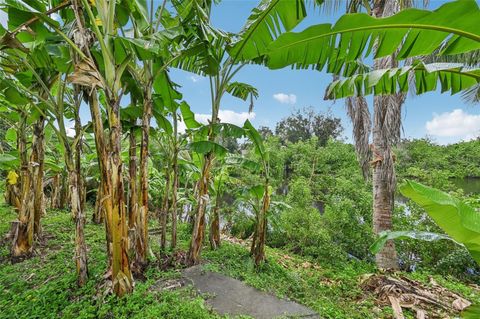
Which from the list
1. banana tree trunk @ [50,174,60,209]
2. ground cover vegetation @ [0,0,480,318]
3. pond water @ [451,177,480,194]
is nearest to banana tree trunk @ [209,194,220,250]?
ground cover vegetation @ [0,0,480,318]

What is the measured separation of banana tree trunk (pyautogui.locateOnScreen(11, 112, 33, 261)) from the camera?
2754 millimetres

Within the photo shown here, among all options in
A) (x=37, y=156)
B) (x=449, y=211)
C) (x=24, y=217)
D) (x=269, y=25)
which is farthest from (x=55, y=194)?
(x=449, y=211)

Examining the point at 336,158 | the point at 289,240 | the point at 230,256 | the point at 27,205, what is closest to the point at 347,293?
the point at 230,256

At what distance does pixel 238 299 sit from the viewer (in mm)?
2348

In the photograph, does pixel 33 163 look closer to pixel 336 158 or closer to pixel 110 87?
pixel 110 87

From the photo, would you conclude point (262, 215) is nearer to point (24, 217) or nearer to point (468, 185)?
point (24, 217)

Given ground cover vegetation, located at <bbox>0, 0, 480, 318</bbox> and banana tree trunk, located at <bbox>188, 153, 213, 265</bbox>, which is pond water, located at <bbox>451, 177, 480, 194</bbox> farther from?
banana tree trunk, located at <bbox>188, 153, 213, 265</bbox>

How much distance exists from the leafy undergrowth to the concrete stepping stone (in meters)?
0.13

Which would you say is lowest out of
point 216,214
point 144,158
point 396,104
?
point 216,214

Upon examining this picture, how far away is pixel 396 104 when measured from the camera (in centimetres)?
415

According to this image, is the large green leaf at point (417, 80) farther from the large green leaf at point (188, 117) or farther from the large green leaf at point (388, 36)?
the large green leaf at point (188, 117)

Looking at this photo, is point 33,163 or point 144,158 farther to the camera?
point 33,163

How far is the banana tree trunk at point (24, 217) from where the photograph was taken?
2754 mm

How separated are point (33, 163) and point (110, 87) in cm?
165
